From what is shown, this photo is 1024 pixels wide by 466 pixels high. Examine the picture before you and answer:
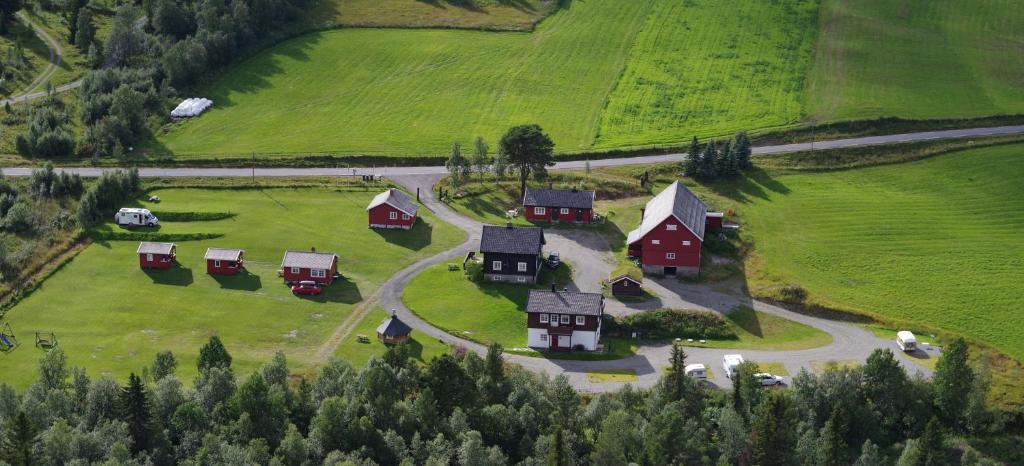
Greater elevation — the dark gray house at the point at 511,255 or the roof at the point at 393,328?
the dark gray house at the point at 511,255

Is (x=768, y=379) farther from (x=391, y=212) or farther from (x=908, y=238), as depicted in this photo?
(x=391, y=212)

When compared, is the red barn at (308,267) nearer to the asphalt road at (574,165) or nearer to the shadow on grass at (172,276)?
the shadow on grass at (172,276)

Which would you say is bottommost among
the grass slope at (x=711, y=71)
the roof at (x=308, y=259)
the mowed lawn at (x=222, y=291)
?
the mowed lawn at (x=222, y=291)

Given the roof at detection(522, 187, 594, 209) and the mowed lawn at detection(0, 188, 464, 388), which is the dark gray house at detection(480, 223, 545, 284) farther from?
the roof at detection(522, 187, 594, 209)

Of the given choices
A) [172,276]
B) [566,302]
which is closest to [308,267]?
[172,276]

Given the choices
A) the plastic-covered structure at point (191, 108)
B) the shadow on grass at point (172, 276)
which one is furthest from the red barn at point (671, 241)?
the plastic-covered structure at point (191, 108)

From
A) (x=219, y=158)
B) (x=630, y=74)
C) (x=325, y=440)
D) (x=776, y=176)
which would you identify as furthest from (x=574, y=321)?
(x=630, y=74)

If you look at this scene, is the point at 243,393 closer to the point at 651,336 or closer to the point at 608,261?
the point at 651,336
